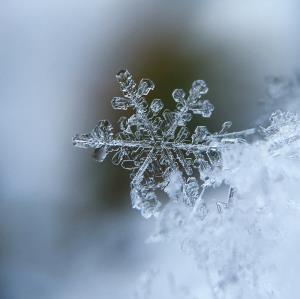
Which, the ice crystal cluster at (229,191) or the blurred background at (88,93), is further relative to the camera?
the blurred background at (88,93)

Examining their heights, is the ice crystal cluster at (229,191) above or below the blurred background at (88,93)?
below

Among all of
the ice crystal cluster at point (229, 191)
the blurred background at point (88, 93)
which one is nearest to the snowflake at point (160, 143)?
the ice crystal cluster at point (229, 191)

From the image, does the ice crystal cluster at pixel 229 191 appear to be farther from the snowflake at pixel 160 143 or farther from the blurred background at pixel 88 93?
the blurred background at pixel 88 93

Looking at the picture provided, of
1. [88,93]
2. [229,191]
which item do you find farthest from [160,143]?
[88,93]

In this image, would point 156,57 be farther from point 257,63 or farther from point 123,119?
point 123,119

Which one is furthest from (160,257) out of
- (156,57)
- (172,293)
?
(156,57)

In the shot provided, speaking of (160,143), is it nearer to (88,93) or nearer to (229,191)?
(229,191)
